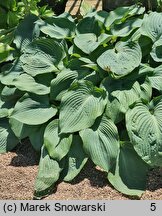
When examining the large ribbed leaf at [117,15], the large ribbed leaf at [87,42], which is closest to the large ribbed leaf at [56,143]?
the large ribbed leaf at [87,42]

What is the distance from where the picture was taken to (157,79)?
133 inches

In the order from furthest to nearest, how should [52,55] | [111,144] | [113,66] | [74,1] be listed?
[74,1]
[52,55]
[113,66]
[111,144]

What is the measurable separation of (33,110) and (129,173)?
814 mm

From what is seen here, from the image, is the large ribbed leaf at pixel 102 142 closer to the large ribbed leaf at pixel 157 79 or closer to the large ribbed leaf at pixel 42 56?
the large ribbed leaf at pixel 157 79

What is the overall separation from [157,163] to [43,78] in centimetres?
106

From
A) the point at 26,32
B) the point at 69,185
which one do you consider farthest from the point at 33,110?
the point at 26,32

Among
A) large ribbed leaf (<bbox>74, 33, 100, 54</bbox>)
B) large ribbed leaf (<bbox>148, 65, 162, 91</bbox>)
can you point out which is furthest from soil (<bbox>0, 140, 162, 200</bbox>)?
large ribbed leaf (<bbox>74, 33, 100, 54</bbox>)

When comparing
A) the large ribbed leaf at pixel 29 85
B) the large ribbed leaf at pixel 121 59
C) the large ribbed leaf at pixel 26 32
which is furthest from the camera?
the large ribbed leaf at pixel 26 32

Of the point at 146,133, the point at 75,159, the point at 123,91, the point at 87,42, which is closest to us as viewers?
the point at 146,133

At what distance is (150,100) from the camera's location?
332 centimetres

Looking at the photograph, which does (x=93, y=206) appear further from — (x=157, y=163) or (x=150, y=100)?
(x=150, y=100)

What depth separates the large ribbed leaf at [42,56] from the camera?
354cm

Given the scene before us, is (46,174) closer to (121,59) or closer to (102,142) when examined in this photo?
(102,142)

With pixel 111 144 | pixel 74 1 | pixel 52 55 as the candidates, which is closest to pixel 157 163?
pixel 111 144
